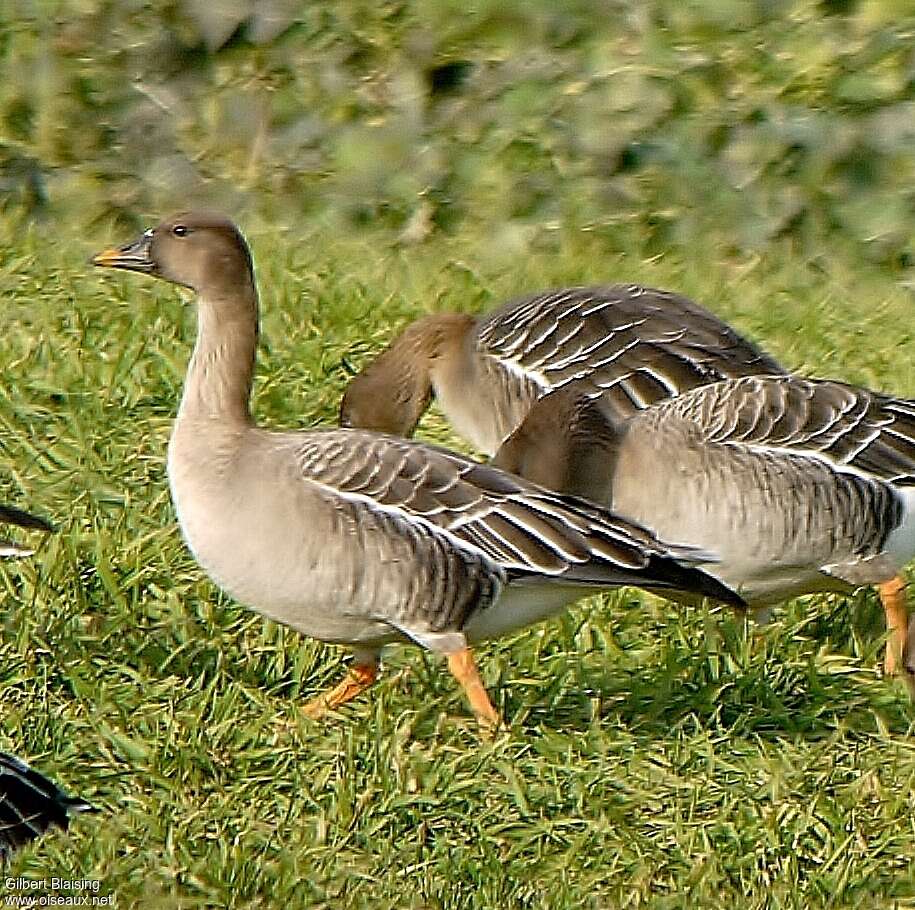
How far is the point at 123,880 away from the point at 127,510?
7.39ft

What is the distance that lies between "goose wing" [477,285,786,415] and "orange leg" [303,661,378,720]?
141 cm

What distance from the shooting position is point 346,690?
5.98 meters

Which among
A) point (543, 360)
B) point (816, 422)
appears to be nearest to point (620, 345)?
point (543, 360)

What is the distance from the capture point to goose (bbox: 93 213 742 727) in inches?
224

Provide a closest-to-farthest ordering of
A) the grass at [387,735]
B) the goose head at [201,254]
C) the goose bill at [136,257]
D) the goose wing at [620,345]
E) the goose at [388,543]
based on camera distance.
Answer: the grass at [387,735], the goose at [388,543], the goose head at [201,254], the goose bill at [136,257], the goose wing at [620,345]

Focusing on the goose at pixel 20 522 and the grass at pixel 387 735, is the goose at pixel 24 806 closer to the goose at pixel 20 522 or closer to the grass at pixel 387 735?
the grass at pixel 387 735

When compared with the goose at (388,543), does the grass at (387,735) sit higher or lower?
lower

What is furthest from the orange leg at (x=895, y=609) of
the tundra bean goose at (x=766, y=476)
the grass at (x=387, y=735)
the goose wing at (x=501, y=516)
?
the goose wing at (x=501, y=516)

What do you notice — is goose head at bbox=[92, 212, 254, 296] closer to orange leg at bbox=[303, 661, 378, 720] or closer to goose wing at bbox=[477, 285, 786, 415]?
orange leg at bbox=[303, 661, 378, 720]

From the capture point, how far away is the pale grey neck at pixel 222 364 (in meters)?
6.03

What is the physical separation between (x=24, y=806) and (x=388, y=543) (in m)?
1.38

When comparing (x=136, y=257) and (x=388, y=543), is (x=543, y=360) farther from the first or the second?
(x=388, y=543)

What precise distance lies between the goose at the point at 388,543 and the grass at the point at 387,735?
26 centimetres

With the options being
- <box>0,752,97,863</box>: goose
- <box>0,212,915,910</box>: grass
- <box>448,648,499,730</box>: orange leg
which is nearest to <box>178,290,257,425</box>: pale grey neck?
<box>0,212,915,910</box>: grass
